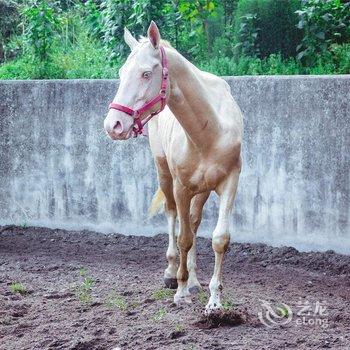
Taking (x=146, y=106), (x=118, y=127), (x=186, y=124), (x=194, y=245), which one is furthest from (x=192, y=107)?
(x=194, y=245)

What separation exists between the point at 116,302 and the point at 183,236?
75 centimetres

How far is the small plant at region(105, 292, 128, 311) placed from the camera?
238 inches

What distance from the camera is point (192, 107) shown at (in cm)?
557

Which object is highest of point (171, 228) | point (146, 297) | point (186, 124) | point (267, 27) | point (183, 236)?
point (267, 27)

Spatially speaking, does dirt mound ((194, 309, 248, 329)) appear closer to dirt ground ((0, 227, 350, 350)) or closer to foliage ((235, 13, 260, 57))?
dirt ground ((0, 227, 350, 350))

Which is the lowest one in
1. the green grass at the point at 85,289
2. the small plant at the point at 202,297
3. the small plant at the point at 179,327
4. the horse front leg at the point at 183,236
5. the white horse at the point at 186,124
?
the green grass at the point at 85,289

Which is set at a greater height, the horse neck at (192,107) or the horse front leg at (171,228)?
the horse neck at (192,107)

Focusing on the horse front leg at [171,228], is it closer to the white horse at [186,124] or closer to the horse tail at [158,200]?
the horse tail at [158,200]

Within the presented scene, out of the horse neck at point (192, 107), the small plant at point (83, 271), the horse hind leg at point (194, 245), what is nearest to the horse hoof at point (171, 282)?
the horse hind leg at point (194, 245)

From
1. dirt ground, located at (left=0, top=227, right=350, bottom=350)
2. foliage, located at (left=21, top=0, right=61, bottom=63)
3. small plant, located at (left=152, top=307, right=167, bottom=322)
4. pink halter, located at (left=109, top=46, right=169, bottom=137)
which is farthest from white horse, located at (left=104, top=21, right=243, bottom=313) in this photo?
foliage, located at (left=21, top=0, right=61, bottom=63)

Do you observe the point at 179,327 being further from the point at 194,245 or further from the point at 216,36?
the point at 216,36

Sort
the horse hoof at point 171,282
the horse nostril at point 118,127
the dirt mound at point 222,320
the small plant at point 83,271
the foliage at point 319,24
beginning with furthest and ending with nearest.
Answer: the foliage at point 319,24 → the small plant at point 83,271 → the horse hoof at point 171,282 → the dirt mound at point 222,320 → the horse nostril at point 118,127

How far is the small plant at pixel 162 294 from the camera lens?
6297 millimetres

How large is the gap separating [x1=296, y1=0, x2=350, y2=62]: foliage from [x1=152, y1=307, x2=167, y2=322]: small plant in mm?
4153
